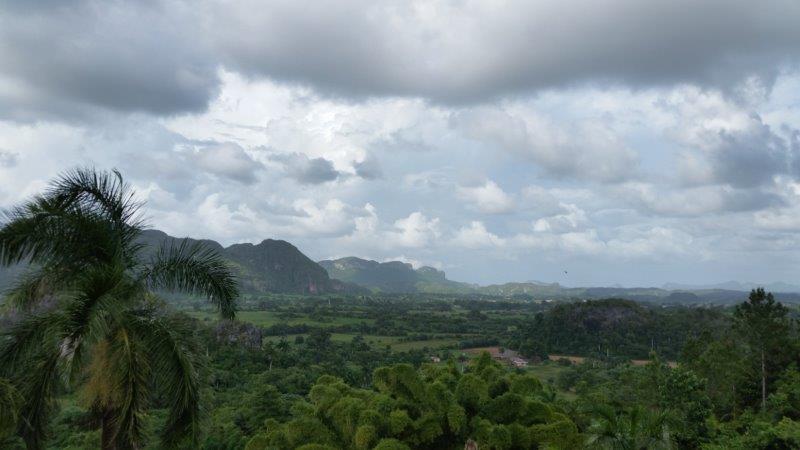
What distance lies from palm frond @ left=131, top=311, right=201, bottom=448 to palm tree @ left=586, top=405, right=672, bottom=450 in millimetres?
11698

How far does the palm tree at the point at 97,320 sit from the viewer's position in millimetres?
7926

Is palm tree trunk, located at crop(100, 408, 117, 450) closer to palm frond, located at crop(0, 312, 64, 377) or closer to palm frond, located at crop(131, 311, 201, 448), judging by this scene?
palm frond, located at crop(131, 311, 201, 448)

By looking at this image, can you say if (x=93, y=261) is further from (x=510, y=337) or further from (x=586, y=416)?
(x=510, y=337)

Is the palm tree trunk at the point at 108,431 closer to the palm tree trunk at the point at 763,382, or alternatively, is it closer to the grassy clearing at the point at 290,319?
the palm tree trunk at the point at 763,382

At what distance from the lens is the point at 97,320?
7547 mm

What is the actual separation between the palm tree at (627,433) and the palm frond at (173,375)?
11698 mm

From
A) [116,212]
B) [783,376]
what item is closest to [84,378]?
[116,212]

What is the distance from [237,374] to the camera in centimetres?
6394

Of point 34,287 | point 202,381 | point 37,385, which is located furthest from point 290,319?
point 37,385

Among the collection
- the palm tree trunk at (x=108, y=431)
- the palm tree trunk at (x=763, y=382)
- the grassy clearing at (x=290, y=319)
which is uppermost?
the palm tree trunk at (x=108, y=431)

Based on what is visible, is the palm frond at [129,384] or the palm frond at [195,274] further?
the palm frond at [195,274]

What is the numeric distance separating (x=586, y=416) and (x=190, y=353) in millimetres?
25775

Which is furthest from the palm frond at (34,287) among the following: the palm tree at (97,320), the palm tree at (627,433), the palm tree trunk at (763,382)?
the palm tree trunk at (763,382)

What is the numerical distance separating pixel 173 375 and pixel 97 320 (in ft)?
5.21
